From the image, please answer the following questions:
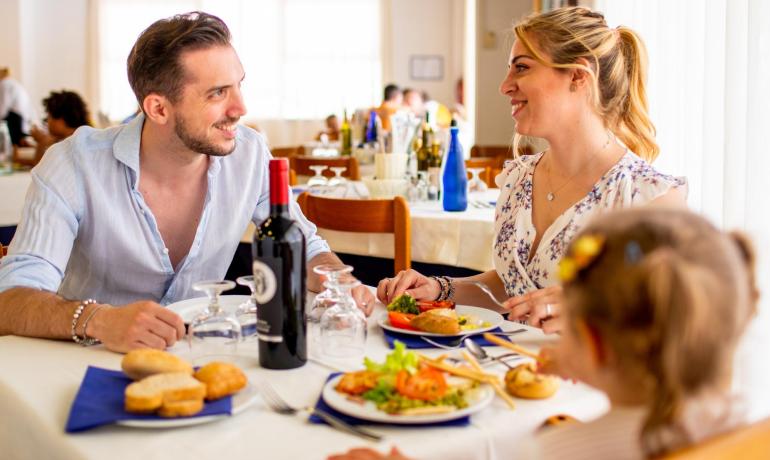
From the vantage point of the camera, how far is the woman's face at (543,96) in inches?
89.6

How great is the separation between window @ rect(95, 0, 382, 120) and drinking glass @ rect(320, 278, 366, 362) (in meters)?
12.1

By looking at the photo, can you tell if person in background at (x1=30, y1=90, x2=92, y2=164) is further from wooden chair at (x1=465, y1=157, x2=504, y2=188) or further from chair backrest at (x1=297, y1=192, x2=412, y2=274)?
chair backrest at (x1=297, y1=192, x2=412, y2=274)

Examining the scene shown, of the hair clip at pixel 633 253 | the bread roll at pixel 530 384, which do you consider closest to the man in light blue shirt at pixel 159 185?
the bread roll at pixel 530 384

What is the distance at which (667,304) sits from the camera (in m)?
0.83

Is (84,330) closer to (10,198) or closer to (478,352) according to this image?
(478,352)

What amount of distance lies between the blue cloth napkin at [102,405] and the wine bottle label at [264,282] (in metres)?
0.18

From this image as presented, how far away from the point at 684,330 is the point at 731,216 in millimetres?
3205

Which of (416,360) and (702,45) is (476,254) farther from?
(416,360)

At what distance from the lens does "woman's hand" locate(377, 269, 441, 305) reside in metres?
1.99

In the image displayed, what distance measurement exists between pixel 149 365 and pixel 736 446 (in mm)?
886

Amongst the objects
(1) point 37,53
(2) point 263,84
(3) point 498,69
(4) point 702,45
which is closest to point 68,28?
(1) point 37,53

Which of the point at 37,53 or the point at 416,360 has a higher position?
the point at 37,53

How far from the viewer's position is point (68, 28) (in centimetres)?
1281

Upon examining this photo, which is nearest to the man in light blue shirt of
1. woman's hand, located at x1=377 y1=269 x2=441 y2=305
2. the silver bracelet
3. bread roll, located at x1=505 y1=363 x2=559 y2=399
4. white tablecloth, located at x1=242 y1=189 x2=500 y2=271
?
woman's hand, located at x1=377 y1=269 x2=441 y2=305
